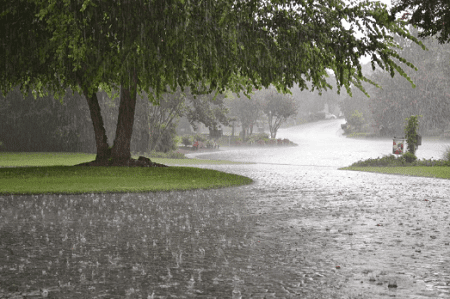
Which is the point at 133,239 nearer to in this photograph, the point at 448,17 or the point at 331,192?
the point at 448,17

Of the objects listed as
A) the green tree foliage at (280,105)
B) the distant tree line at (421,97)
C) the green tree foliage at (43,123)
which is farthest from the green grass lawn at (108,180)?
the distant tree line at (421,97)

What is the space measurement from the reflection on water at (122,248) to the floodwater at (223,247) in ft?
0.05

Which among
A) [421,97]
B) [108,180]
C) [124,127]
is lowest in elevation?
[108,180]

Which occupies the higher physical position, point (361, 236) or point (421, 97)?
point (421, 97)

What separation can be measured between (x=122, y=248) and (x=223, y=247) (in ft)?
4.07

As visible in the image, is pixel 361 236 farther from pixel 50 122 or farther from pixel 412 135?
pixel 50 122

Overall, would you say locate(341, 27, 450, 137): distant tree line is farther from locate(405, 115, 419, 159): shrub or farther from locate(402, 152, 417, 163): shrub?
locate(402, 152, 417, 163): shrub

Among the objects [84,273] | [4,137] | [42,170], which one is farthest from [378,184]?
[4,137]

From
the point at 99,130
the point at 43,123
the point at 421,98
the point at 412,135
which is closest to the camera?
the point at 99,130

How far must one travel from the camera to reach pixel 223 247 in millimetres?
6707

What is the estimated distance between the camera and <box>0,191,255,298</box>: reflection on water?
4973mm

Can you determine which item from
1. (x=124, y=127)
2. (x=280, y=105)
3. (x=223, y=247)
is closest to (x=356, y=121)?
(x=280, y=105)

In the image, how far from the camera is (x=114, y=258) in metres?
6.05

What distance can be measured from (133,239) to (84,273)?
184cm
